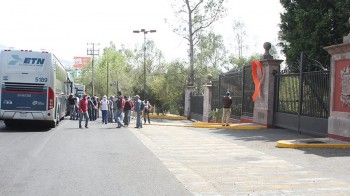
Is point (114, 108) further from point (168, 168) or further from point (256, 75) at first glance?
point (168, 168)

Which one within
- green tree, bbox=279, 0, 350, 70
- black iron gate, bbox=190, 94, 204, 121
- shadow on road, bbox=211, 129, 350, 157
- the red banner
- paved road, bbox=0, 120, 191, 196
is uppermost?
green tree, bbox=279, 0, 350, 70

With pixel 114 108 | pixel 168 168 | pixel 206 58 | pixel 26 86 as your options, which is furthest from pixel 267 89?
pixel 206 58

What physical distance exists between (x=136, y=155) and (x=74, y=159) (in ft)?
5.28

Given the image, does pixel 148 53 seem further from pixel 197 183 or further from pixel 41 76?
pixel 197 183

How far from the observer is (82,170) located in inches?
337

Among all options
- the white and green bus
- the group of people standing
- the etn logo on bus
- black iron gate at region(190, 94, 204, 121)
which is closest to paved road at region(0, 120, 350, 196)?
the white and green bus

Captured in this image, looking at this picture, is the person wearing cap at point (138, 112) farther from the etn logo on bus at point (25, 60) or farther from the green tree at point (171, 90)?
the green tree at point (171, 90)

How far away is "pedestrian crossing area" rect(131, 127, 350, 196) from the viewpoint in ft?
22.9

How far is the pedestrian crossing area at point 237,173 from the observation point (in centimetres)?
697

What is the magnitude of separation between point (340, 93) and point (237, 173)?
6222 millimetres

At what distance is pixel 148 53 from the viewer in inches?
3314

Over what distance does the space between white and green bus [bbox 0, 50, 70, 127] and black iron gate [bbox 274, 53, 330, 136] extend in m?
9.86

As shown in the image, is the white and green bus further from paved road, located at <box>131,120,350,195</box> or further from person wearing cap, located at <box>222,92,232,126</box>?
person wearing cap, located at <box>222,92,232,126</box>

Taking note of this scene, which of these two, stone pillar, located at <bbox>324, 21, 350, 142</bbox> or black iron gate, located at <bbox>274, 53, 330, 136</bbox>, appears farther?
black iron gate, located at <bbox>274, 53, 330, 136</bbox>
